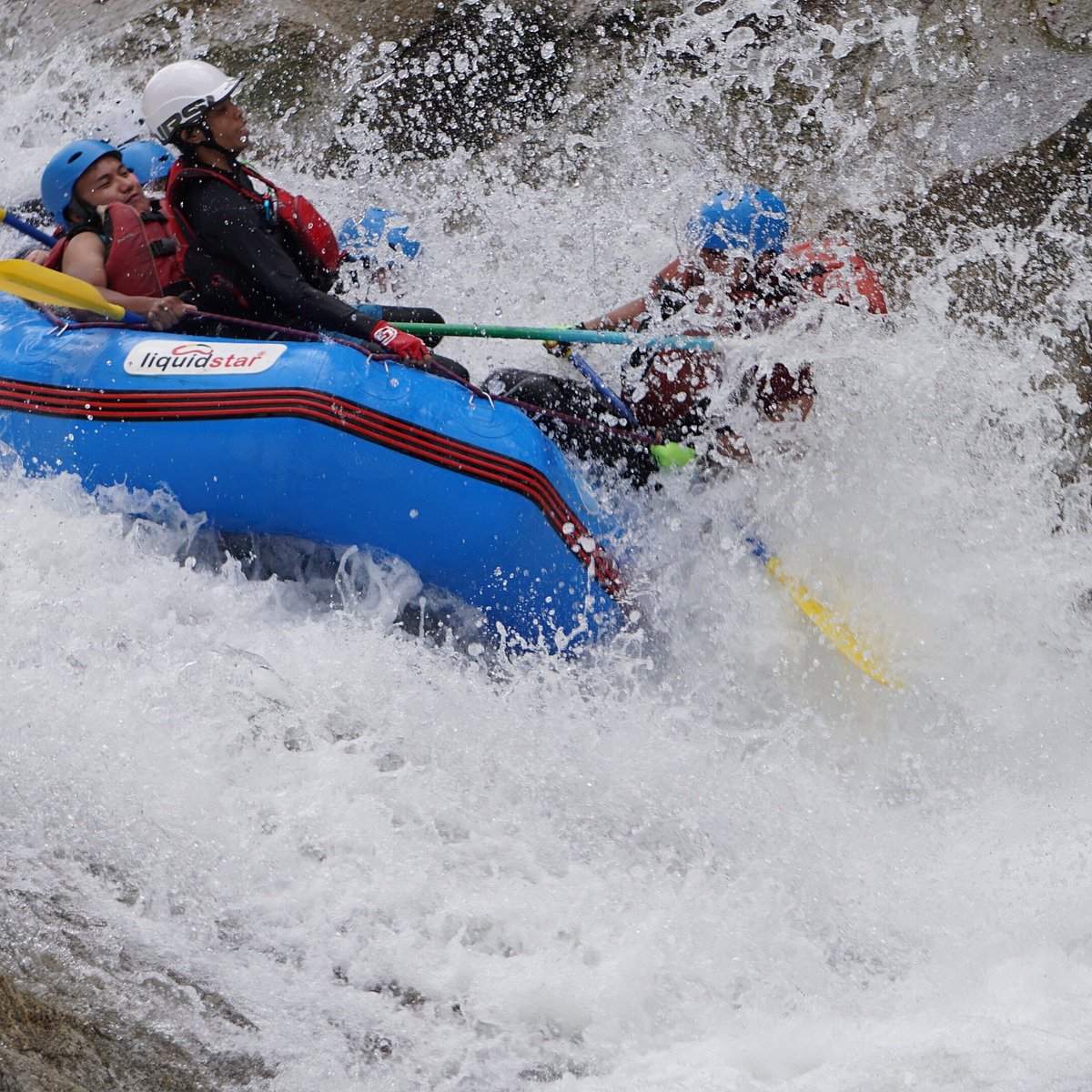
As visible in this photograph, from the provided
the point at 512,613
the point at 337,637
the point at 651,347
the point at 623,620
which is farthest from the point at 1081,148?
the point at 337,637

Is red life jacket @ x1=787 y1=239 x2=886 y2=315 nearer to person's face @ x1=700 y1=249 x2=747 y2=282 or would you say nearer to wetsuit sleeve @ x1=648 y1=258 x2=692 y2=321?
person's face @ x1=700 y1=249 x2=747 y2=282

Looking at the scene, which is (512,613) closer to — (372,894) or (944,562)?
(372,894)

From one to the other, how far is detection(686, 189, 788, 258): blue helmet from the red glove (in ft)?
3.60

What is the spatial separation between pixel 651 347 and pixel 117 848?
236 centimetres

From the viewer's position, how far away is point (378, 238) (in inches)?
194

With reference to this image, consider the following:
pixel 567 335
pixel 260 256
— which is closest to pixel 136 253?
pixel 260 256

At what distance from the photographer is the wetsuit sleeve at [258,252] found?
3.76 metres

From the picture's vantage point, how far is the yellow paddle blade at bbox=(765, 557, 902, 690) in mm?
4145

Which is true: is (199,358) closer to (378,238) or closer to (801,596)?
(378,238)

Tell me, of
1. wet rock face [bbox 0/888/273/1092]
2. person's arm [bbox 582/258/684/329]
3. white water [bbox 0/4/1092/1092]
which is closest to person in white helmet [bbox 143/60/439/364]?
white water [bbox 0/4/1092/1092]

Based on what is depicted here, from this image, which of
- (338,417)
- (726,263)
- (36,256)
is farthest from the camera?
(36,256)

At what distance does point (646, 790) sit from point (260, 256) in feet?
6.59

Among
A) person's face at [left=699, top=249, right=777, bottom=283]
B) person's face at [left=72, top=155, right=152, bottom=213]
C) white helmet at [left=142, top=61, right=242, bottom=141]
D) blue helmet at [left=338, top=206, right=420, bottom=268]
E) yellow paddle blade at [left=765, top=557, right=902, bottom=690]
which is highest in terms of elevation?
white helmet at [left=142, top=61, right=242, bottom=141]

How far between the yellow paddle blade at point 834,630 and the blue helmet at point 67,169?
2758 millimetres
